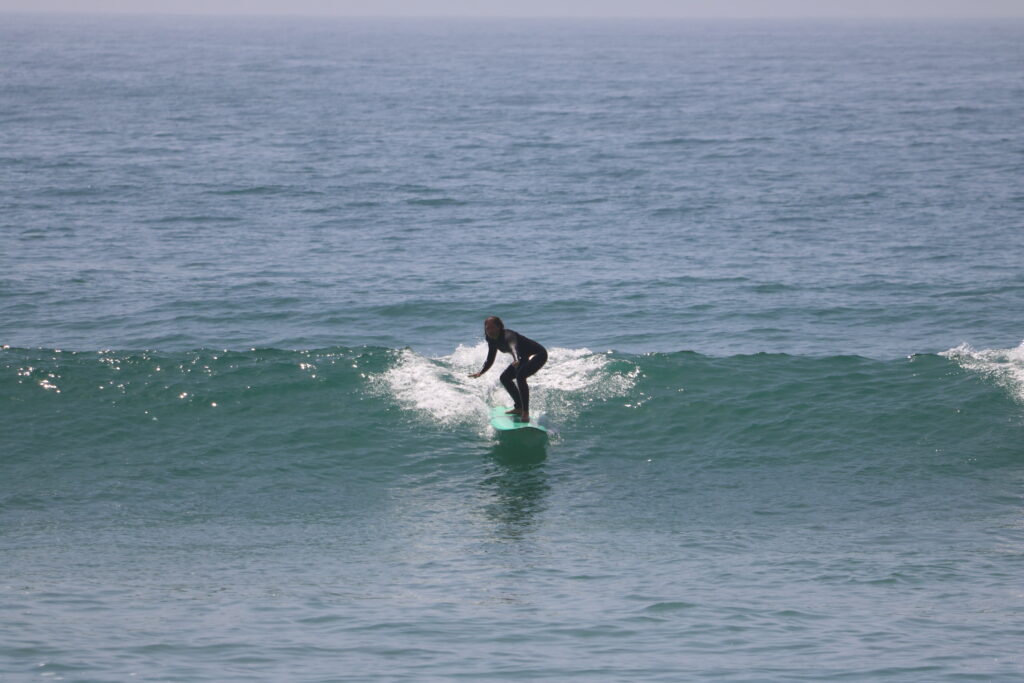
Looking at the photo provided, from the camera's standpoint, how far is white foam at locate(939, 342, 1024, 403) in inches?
682

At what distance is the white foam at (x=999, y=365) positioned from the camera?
17312 millimetres

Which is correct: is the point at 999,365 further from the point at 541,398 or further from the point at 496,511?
the point at 496,511

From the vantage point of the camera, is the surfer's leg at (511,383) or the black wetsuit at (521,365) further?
the surfer's leg at (511,383)

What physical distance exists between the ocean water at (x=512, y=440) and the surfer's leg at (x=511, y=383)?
0.59 m

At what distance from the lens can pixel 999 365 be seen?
1806 centimetres

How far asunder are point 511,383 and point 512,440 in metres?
0.78

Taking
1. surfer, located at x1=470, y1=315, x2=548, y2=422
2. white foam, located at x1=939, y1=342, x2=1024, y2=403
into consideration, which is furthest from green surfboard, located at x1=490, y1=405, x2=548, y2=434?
white foam, located at x1=939, y1=342, x2=1024, y2=403

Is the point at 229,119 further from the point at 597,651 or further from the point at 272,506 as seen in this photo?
the point at 597,651

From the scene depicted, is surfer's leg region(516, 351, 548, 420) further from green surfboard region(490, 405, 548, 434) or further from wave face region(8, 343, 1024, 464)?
wave face region(8, 343, 1024, 464)

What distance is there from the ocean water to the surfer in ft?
1.99

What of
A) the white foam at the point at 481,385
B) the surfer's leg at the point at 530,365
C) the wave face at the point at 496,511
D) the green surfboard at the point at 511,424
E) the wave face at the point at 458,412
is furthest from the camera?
the white foam at the point at 481,385

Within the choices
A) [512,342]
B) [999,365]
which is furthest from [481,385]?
[999,365]

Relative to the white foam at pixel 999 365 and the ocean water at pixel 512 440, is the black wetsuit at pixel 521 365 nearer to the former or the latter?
the ocean water at pixel 512 440

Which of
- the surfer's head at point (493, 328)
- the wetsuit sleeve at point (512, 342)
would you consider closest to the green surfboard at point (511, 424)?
the wetsuit sleeve at point (512, 342)
